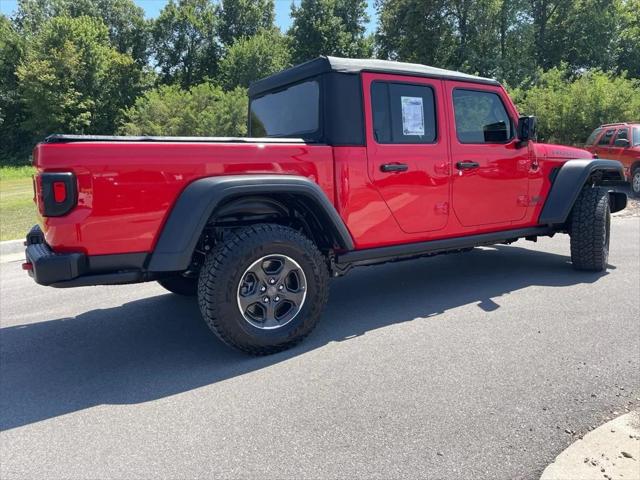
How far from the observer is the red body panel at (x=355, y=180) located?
9.25 feet

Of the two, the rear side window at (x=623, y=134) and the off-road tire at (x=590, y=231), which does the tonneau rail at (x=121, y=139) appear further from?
the rear side window at (x=623, y=134)

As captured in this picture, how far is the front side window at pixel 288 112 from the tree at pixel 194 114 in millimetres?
20336

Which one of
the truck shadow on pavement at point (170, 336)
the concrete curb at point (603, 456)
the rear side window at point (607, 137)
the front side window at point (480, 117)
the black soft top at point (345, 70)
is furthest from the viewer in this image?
the rear side window at point (607, 137)

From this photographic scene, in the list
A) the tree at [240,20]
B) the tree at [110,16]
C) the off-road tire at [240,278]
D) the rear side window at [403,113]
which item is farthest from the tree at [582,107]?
the tree at [110,16]

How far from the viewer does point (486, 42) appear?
99.1 feet

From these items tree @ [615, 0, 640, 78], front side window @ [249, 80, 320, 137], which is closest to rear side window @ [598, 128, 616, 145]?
front side window @ [249, 80, 320, 137]

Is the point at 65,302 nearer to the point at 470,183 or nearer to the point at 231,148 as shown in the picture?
the point at 231,148

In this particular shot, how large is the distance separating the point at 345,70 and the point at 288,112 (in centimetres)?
75

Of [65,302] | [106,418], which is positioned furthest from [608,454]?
[65,302]

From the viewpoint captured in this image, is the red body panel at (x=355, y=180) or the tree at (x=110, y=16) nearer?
the red body panel at (x=355, y=180)

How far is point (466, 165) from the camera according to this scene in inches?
169

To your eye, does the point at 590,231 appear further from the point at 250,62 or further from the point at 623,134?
the point at 250,62

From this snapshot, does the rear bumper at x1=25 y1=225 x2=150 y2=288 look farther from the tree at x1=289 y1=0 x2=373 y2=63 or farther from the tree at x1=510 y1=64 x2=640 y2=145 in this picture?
the tree at x1=289 y1=0 x2=373 y2=63

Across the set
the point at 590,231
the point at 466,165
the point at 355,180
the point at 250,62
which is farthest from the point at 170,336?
the point at 250,62
